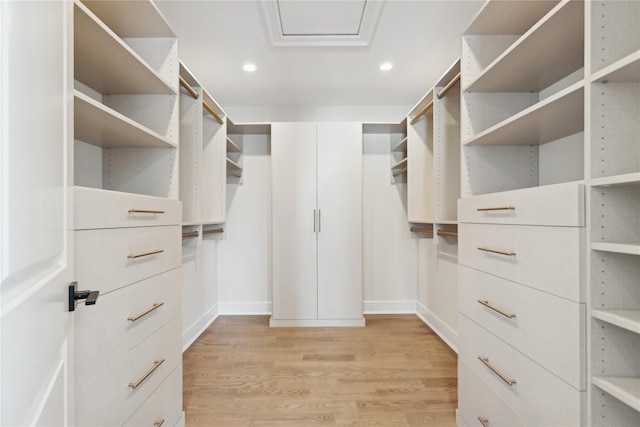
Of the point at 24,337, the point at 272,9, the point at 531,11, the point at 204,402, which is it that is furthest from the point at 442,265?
the point at 24,337

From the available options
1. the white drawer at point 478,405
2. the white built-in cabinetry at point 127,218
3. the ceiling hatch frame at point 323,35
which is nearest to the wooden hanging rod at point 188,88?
the white built-in cabinetry at point 127,218

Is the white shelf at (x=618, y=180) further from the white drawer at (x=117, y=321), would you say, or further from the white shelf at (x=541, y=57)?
the white drawer at (x=117, y=321)

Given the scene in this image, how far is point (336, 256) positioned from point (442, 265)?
1017mm

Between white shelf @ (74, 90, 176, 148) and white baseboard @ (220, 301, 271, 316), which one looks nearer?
white shelf @ (74, 90, 176, 148)

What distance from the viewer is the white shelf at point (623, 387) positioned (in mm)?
756

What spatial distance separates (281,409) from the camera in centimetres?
179

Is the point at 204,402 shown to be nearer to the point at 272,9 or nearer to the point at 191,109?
the point at 191,109

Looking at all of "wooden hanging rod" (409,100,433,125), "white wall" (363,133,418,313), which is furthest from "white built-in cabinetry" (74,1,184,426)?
"white wall" (363,133,418,313)

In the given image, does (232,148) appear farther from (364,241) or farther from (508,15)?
(508,15)

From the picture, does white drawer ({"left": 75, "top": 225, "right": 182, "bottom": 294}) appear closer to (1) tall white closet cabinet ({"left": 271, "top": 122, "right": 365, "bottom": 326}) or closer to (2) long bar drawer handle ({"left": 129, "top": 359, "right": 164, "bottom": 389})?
(2) long bar drawer handle ({"left": 129, "top": 359, "right": 164, "bottom": 389})

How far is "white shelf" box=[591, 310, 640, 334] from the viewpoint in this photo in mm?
757

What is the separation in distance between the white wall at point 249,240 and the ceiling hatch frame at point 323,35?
4.46 ft

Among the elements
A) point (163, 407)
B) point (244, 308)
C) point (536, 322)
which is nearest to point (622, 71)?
point (536, 322)

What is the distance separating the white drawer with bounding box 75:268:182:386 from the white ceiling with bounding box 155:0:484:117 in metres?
1.68
